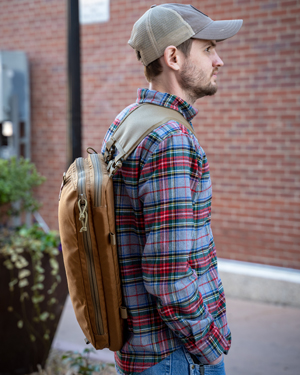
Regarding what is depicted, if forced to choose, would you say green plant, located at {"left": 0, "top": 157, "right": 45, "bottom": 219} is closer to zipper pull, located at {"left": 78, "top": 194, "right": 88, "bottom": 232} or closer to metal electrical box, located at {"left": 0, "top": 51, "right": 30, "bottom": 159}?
zipper pull, located at {"left": 78, "top": 194, "right": 88, "bottom": 232}

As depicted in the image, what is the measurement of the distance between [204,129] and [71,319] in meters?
2.71

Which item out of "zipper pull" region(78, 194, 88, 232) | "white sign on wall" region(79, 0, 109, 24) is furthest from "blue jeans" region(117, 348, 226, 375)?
"white sign on wall" region(79, 0, 109, 24)

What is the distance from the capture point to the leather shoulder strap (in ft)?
4.63

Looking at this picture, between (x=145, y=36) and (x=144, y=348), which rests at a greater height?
(x=145, y=36)

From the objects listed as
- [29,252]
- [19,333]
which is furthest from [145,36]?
[19,333]

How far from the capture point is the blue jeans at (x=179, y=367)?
145 centimetres

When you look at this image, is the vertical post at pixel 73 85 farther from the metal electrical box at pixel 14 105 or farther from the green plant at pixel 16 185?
the metal electrical box at pixel 14 105

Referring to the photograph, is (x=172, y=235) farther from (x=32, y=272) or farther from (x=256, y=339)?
(x=256, y=339)

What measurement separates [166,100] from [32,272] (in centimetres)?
209

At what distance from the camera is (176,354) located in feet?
4.81

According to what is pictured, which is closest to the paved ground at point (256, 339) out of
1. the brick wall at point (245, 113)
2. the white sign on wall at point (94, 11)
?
the brick wall at point (245, 113)

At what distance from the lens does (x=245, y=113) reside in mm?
5234

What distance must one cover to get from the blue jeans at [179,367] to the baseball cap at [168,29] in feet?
3.28

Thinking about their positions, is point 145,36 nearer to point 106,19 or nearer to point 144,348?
point 144,348
